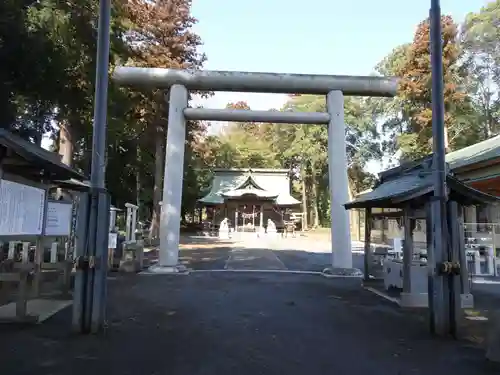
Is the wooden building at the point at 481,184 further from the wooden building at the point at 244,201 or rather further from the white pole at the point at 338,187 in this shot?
the wooden building at the point at 244,201

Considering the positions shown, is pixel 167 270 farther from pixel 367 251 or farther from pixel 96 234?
pixel 96 234

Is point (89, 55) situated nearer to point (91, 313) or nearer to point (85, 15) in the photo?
point (85, 15)

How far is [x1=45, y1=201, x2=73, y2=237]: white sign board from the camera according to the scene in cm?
960

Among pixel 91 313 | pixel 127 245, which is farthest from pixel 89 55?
pixel 91 313

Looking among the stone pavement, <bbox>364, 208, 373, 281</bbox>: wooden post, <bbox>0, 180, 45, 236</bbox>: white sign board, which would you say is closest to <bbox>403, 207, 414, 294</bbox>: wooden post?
the stone pavement

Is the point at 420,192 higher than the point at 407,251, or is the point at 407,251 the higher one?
the point at 420,192

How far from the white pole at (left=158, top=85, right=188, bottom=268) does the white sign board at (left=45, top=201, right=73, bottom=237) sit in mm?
2943

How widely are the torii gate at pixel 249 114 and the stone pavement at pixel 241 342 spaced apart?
3995 mm

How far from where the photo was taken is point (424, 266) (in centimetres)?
890

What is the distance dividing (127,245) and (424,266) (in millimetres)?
8302

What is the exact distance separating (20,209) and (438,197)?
6.37m

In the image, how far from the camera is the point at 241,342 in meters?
5.57

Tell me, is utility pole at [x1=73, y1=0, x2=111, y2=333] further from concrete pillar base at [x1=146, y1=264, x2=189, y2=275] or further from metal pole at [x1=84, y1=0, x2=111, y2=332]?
concrete pillar base at [x1=146, y1=264, x2=189, y2=275]

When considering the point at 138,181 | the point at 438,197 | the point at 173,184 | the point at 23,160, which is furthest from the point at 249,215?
the point at 438,197
